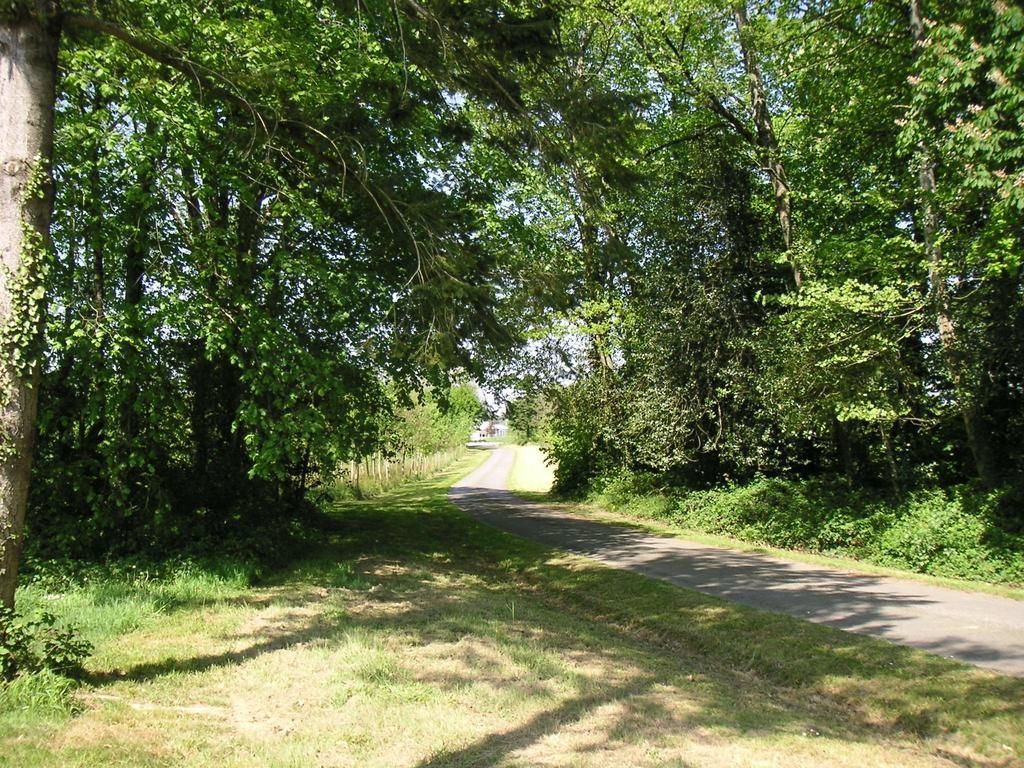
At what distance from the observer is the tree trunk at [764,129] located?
16.3 meters

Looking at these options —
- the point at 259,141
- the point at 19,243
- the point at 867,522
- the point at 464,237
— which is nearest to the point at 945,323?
the point at 867,522

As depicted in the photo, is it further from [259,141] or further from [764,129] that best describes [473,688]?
[764,129]

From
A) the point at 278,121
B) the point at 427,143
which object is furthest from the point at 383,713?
the point at 427,143

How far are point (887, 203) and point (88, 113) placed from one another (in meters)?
13.8

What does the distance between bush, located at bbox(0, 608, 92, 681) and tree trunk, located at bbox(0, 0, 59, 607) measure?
7.9 inches

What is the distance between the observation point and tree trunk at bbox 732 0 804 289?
16286 mm

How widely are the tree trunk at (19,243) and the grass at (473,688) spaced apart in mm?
1358

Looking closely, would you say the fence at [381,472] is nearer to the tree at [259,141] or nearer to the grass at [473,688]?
the tree at [259,141]

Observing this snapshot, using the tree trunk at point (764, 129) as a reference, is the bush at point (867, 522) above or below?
below

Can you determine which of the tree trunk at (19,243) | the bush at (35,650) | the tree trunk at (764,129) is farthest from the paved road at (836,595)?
the tree trunk at (19,243)

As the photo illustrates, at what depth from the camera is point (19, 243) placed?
16.0 feet

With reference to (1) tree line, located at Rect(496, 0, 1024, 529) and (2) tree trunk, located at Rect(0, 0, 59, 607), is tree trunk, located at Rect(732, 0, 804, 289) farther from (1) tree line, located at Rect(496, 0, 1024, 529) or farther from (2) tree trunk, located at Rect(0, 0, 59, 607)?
(2) tree trunk, located at Rect(0, 0, 59, 607)

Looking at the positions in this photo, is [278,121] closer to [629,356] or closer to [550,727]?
[550,727]

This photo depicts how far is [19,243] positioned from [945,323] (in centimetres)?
1331
